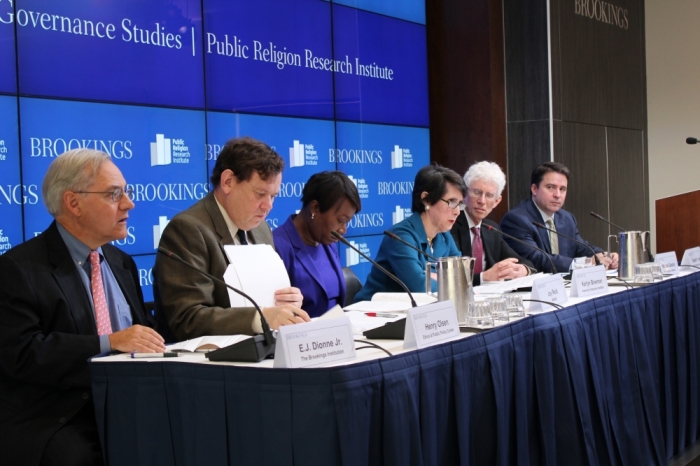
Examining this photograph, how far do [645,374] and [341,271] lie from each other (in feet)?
3.94

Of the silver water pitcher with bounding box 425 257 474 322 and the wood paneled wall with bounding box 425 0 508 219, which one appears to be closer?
the silver water pitcher with bounding box 425 257 474 322

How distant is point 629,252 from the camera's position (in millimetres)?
3279

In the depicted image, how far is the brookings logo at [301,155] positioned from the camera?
484cm

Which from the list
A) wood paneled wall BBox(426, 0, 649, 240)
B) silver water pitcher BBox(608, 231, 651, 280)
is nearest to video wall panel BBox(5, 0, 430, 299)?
wood paneled wall BBox(426, 0, 649, 240)

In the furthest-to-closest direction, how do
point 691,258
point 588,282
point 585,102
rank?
1. point 585,102
2. point 691,258
3. point 588,282

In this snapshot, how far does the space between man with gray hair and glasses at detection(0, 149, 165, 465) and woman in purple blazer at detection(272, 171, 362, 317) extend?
87 centimetres

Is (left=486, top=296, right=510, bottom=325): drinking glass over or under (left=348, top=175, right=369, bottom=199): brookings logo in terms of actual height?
under

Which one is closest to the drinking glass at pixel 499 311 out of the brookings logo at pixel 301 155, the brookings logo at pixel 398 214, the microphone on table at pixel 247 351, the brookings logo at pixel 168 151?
the microphone on table at pixel 247 351

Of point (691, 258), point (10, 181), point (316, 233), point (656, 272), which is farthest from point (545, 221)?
point (10, 181)

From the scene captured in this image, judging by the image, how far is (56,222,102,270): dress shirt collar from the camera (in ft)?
7.11

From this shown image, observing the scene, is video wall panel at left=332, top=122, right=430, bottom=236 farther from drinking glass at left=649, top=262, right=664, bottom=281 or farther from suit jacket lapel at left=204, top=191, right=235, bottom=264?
suit jacket lapel at left=204, top=191, right=235, bottom=264

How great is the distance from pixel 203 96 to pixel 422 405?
2879mm

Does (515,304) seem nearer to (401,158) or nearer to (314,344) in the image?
(314,344)

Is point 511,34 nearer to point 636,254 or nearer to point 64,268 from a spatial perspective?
point 636,254
